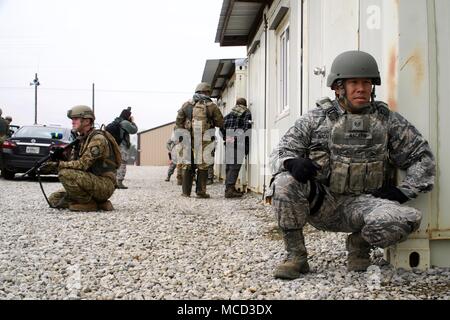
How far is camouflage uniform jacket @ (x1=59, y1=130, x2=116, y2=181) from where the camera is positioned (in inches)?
233

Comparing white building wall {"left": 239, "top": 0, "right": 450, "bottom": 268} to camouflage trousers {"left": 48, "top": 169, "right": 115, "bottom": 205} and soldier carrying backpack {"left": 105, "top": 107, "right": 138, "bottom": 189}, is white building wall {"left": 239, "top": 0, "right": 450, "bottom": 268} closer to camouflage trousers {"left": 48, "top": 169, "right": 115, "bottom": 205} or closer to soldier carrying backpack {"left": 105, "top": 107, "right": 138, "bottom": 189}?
camouflage trousers {"left": 48, "top": 169, "right": 115, "bottom": 205}

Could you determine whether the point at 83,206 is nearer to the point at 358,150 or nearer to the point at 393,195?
the point at 358,150

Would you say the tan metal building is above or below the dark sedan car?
above

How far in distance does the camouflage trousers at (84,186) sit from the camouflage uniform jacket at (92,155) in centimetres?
8

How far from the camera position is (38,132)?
12570 mm

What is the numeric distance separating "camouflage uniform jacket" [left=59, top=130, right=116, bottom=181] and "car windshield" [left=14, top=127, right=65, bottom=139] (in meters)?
6.42

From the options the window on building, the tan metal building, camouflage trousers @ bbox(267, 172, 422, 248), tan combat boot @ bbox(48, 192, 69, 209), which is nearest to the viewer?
camouflage trousers @ bbox(267, 172, 422, 248)

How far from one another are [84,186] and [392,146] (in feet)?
13.3

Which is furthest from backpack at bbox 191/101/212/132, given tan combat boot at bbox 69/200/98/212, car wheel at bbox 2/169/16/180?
car wheel at bbox 2/169/16/180

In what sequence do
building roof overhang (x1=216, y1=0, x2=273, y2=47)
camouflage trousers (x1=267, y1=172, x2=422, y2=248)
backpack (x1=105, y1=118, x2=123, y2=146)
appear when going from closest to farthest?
camouflage trousers (x1=267, y1=172, x2=422, y2=248)
building roof overhang (x1=216, y1=0, x2=273, y2=47)
backpack (x1=105, y1=118, x2=123, y2=146)

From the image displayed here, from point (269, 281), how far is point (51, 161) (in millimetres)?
4044

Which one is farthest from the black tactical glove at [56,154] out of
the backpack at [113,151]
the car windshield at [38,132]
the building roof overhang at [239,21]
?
the car windshield at [38,132]

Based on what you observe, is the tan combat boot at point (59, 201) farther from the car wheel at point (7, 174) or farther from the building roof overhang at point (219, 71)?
the car wheel at point (7, 174)
